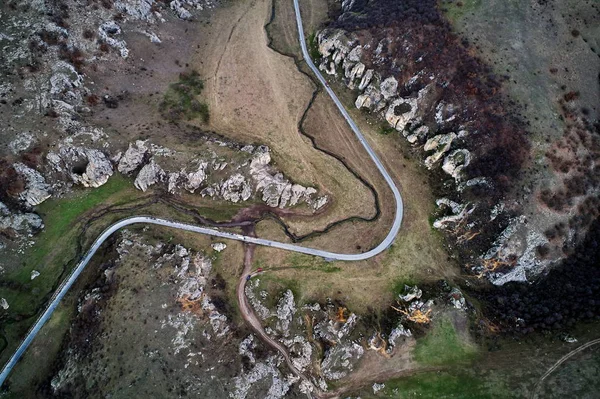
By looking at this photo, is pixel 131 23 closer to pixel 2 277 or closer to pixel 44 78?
pixel 44 78

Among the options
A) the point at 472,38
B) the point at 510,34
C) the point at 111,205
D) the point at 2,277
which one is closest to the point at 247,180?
the point at 111,205

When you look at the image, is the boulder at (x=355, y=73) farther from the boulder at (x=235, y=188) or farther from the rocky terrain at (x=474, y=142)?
the boulder at (x=235, y=188)

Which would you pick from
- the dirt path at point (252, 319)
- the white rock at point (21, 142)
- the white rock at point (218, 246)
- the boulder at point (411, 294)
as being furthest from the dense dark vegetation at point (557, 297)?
the white rock at point (21, 142)

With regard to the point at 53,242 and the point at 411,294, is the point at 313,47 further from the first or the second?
the point at 53,242

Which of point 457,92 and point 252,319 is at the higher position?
point 457,92

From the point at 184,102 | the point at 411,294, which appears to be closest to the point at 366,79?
the point at 184,102
